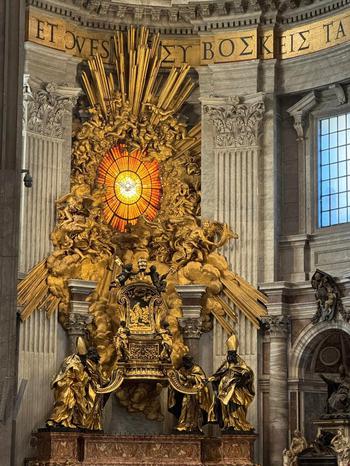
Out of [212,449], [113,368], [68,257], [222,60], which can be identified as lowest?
[212,449]

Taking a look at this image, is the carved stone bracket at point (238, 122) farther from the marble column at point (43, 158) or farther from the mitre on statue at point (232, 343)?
the mitre on statue at point (232, 343)

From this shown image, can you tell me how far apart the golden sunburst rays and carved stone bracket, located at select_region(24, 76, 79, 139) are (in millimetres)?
863

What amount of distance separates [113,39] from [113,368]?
24.5 ft

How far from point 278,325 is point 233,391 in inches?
83.5

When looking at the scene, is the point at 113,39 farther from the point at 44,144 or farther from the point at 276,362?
the point at 276,362

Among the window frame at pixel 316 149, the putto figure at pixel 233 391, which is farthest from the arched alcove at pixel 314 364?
the window frame at pixel 316 149

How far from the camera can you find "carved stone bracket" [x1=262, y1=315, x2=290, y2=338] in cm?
2631

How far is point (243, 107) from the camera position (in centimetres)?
2750

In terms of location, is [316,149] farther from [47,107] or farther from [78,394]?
[78,394]

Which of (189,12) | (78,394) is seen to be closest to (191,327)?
(78,394)

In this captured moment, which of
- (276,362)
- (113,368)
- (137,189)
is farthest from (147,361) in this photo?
(137,189)

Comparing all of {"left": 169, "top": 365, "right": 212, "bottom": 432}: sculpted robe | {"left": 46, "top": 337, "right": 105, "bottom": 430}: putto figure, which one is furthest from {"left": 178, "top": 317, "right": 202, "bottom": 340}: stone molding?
{"left": 46, "top": 337, "right": 105, "bottom": 430}: putto figure

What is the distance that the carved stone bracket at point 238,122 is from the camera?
27.4 m

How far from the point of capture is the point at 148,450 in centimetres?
2473
